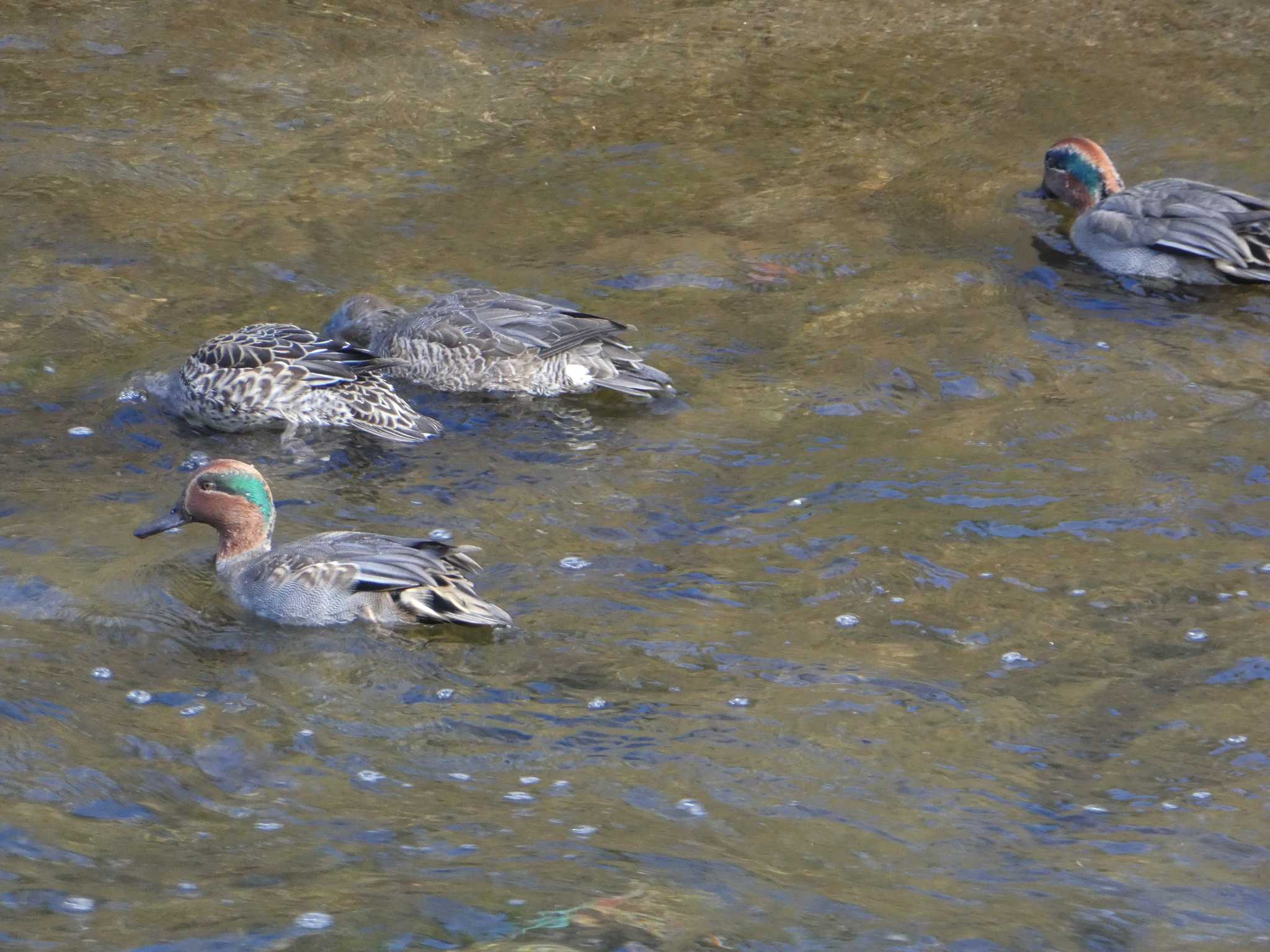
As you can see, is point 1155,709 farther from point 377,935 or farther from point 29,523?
point 29,523

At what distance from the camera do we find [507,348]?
8820 millimetres

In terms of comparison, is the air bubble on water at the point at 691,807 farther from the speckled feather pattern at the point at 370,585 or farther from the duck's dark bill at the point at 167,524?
the duck's dark bill at the point at 167,524

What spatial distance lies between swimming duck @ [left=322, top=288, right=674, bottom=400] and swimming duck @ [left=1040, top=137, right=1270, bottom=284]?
342cm

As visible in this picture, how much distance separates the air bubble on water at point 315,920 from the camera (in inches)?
159

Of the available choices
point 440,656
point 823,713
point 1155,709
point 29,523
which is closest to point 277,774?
point 440,656

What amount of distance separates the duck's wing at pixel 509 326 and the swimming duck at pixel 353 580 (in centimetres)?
220

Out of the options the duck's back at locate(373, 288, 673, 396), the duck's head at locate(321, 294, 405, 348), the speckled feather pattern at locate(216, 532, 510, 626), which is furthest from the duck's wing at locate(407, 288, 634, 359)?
the speckled feather pattern at locate(216, 532, 510, 626)

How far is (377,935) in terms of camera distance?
13.2 ft

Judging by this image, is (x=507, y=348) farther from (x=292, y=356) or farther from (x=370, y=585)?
(x=370, y=585)

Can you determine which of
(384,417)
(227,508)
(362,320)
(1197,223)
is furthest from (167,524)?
(1197,223)

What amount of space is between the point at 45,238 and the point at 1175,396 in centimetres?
680

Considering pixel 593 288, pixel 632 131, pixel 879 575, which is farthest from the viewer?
pixel 632 131

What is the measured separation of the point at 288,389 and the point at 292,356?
0.19m

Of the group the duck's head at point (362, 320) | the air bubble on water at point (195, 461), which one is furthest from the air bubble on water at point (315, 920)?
the duck's head at point (362, 320)
